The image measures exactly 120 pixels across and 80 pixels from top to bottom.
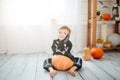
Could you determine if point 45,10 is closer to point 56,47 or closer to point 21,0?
point 21,0

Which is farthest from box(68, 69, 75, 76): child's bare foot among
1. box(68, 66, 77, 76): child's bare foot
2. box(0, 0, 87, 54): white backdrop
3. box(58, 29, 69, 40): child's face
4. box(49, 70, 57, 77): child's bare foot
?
box(0, 0, 87, 54): white backdrop

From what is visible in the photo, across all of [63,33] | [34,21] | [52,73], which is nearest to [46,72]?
[52,73]

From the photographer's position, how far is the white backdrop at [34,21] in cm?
237

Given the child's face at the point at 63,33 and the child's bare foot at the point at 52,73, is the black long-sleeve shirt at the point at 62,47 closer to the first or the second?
the child's face at the point at 63,33

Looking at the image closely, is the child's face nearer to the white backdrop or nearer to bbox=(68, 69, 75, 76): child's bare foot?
bbox=(68, 69, 75, 76): child's bare foot

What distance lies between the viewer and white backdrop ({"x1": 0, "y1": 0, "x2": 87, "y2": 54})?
2.37 metres

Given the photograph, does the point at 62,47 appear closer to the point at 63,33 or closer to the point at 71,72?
the point at 63,33

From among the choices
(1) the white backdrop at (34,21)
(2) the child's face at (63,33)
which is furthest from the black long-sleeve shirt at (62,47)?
(1) the white backdrop at (34,21)

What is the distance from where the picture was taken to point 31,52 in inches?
97.6

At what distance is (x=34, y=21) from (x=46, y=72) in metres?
1.00

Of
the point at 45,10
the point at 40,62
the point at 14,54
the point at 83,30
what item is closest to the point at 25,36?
the point at 14,54

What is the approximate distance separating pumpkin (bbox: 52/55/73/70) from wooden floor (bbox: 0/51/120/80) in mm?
47

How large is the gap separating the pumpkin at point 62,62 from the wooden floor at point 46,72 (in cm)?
5

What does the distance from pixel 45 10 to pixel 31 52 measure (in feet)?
1.97
